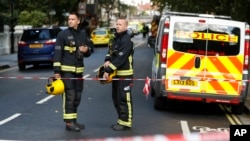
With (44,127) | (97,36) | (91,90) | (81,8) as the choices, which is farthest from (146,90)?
(81,8)

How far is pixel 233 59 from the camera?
10.3 metres

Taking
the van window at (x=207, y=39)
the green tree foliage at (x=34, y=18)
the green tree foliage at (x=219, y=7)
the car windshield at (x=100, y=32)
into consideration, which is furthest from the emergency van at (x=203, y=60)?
the car windshield at (x=100, y=32)

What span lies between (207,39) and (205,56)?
1.12ft

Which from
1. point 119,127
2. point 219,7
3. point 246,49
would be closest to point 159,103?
point 246,49

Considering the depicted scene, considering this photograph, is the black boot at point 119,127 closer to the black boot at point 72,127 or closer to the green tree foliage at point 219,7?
the black boot at point 72,127

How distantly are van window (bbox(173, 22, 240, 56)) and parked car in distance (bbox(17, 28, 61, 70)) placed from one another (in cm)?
1165

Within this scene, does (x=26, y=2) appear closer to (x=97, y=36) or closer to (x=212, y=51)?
(x=97, y=36)

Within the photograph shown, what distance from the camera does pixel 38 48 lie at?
21.4 meters

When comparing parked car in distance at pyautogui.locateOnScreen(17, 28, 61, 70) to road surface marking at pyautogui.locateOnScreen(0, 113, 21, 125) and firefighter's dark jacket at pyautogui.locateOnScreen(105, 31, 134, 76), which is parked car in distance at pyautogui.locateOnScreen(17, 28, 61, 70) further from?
firefighter's dark jacket at pyautogui.locateOnScreen(105, 31, 134, 76)

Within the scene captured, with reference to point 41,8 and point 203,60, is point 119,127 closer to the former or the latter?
point 203,60

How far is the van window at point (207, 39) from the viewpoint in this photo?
1029cm

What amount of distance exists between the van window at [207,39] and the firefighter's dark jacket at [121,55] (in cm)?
201

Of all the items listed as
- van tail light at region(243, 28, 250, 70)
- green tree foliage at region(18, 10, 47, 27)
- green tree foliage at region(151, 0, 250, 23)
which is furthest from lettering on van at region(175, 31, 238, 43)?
green tree foliage at region(18, 10, 47, 27)

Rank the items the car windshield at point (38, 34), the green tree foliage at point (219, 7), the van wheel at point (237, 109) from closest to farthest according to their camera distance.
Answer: the van wheel at point (237, 109) < the green tree foliage at point (219, 7) < the car windshield at point (38, 34)
